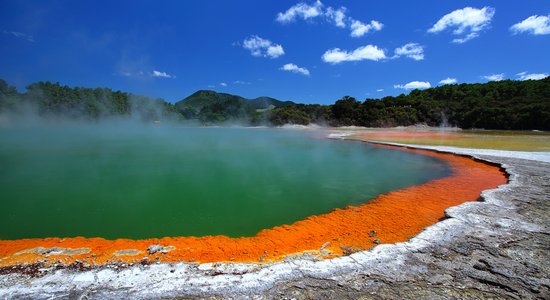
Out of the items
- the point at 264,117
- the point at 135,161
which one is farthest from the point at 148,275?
the point at 264,117

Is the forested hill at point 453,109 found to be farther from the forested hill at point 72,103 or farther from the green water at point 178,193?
the forested hill at point 72,103

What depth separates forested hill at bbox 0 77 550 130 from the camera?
162ft

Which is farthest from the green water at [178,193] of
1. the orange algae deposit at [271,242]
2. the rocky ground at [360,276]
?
the rocky ground at [360,276]

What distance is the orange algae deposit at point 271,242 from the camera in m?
4.36

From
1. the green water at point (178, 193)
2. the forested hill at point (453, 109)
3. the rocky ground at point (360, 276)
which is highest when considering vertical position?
the forested hill at point (453, 109)

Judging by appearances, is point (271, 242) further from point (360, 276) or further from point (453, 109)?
point (453, 109)

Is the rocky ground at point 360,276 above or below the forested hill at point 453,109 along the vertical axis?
below

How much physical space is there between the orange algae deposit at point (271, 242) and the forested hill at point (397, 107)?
53.3 m

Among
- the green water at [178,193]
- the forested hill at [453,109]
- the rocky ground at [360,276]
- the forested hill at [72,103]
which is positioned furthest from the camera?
the forested hill at [72,103]

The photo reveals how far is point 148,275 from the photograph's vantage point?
3605mm

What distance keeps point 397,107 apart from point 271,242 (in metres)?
73.3

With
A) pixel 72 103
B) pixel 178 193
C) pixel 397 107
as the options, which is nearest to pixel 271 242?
pixel 178 193

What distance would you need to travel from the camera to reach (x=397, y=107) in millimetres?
69562

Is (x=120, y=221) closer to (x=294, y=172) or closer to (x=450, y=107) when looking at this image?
(x=294, y=172)
